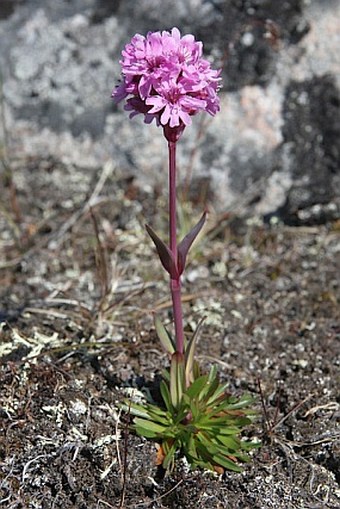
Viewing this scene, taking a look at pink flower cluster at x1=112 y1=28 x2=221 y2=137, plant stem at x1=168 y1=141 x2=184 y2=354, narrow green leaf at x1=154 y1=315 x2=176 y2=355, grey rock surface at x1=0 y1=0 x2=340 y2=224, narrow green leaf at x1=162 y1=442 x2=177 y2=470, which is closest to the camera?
pink flower cluster at x1=112 y1=28 x2=221 y2=137

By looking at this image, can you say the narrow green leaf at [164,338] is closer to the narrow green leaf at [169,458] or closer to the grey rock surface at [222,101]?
the narrow green leaf at [169,458]

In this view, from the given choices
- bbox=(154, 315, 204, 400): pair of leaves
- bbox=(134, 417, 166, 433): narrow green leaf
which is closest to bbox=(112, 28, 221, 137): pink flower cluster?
bbox=(154, 315, 204, 400): pair of leaves

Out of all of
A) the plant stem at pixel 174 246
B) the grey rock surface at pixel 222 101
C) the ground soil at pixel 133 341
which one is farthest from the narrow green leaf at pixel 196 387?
the grey rock surface at pixel 222 101

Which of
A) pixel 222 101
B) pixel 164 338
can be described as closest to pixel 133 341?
pixel 164 338

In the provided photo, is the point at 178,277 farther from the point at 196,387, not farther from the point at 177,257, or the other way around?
the point at 196,387

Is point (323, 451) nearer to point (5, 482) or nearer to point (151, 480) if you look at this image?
point (151, 480)

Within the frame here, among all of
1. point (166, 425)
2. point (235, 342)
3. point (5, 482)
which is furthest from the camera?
point (235, 342)

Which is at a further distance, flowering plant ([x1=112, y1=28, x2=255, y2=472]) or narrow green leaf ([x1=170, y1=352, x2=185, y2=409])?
narrow green leaf ([x1=170, y1=352, x2=185, y2=409])

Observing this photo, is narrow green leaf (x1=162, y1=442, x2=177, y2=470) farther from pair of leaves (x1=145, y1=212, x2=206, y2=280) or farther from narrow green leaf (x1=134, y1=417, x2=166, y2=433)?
pair of leaves (x1=145, y1=212, x2=206, y2=280)

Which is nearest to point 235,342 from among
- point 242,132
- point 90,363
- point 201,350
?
point 201,350
